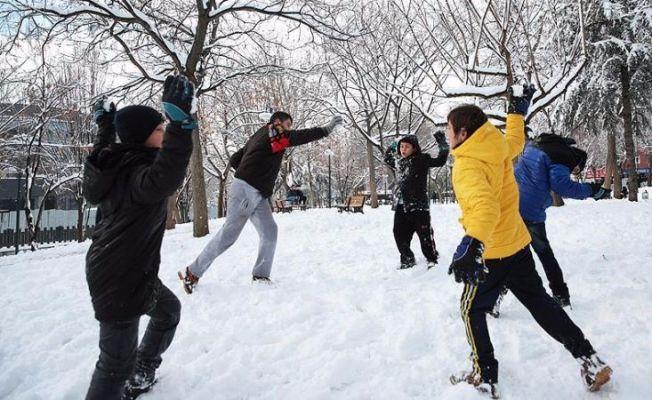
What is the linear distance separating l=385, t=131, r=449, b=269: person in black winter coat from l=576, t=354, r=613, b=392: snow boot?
299 centimetres

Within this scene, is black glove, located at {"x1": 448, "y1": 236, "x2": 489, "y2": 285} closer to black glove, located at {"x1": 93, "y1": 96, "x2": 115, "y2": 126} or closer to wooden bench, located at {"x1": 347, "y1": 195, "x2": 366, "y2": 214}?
black glove, located at {"x1": 93, "y1": 96, "x2": 115, "y2": 126}

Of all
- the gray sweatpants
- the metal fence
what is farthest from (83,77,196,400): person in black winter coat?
the metal fence

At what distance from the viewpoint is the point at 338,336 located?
3100 millimetres

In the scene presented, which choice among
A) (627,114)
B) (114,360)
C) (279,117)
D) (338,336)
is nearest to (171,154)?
(114,360)

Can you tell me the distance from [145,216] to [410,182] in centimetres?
393

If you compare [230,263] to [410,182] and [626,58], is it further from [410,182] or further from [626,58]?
[626,58]

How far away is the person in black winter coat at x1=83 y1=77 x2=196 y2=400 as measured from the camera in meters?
1.82

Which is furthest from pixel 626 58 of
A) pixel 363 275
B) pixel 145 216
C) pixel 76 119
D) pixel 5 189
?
pixel 5 189

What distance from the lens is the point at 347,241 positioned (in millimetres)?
8055

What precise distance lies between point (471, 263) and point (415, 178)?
3349 mm

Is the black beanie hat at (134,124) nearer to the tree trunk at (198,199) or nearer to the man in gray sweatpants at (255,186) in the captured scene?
the man in gray sweatpants at (255,186)

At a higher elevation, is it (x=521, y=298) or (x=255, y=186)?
(x=255, y=186)

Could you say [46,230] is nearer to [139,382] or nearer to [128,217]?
[139,382]

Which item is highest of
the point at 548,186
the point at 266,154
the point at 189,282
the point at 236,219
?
the point at 266,154
